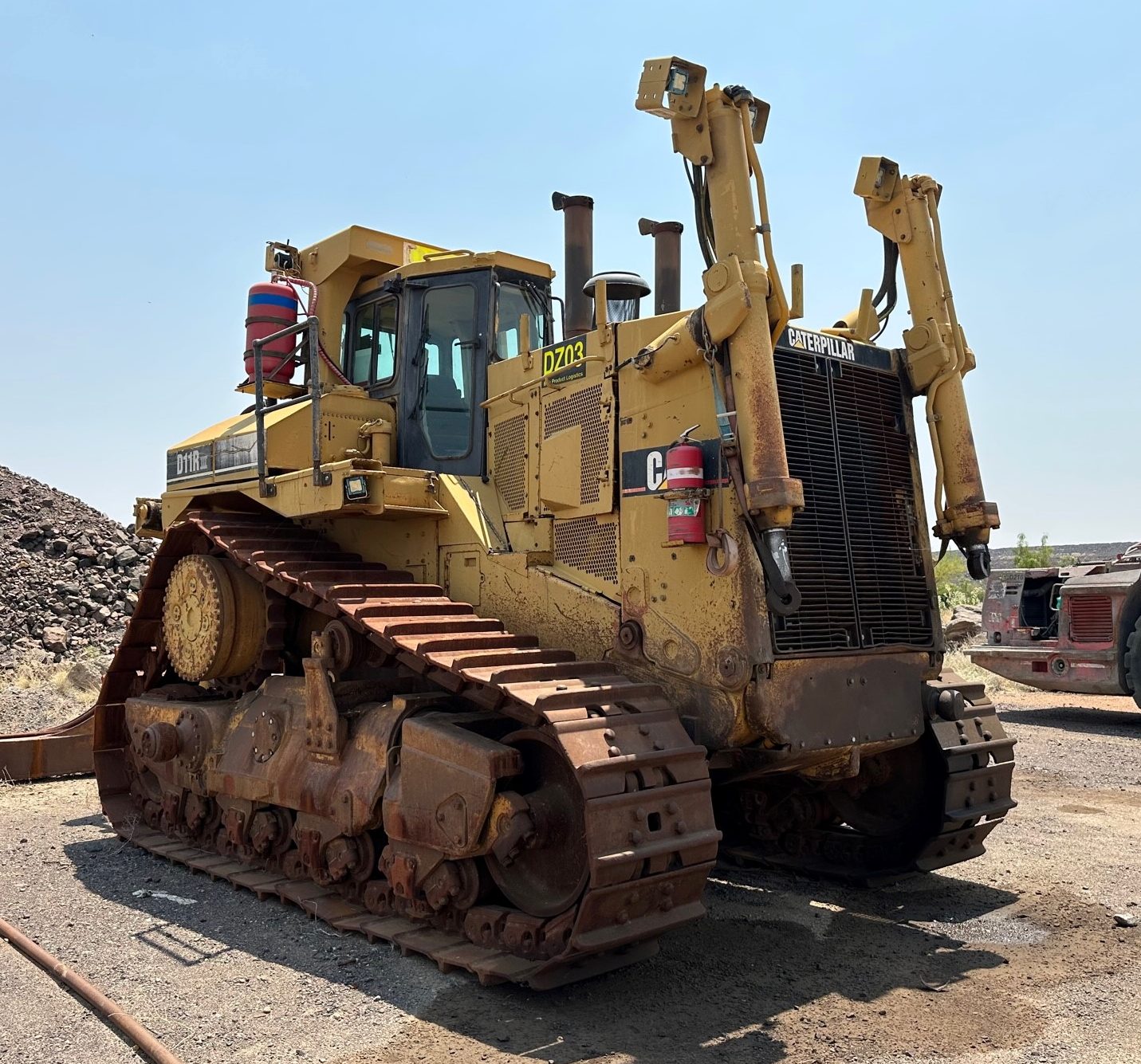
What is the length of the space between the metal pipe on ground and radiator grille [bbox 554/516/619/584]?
327 cm

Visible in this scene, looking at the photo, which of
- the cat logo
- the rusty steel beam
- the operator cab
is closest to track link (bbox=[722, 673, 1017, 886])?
the cat logo

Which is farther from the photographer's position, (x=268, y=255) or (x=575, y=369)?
(x=268, y=255)

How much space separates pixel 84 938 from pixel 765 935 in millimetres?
3771

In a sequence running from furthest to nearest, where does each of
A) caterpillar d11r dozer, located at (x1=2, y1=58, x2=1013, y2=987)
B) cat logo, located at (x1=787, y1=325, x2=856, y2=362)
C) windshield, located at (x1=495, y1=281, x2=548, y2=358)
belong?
windshield, located at (x1=495, y1=281, x2=548, y2=358)
cat logo, located at (x1=787, y1=325, x2=856, y2=362)
caterpillar d11r dozer, located at (x1=2, y1=58, x2=1013, y2=987)

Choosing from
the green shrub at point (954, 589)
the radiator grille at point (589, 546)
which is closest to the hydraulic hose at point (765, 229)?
the radiator grille at point (589, 546)

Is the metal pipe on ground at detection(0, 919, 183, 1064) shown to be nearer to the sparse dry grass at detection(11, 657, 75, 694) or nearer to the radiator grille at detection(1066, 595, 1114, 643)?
the sparse dry grass at detection(11, 657, 75, 694)

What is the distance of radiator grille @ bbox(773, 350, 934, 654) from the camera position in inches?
242

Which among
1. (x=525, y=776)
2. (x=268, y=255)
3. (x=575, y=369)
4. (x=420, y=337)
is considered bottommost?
(x=525, y=776)

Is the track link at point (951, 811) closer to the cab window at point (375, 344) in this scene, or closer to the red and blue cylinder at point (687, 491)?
the red and blue cylinder at point (687, 491)

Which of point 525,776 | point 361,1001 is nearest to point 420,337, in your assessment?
point 525,776

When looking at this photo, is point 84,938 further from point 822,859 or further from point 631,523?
point 822,859

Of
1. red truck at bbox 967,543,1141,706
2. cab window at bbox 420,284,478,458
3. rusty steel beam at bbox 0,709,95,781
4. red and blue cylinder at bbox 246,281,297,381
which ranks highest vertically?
red and blue cylinder at bbox 246,281,297,381

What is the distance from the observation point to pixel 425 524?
751 cm

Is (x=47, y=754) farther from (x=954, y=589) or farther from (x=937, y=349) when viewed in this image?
(x=954, y=589)
